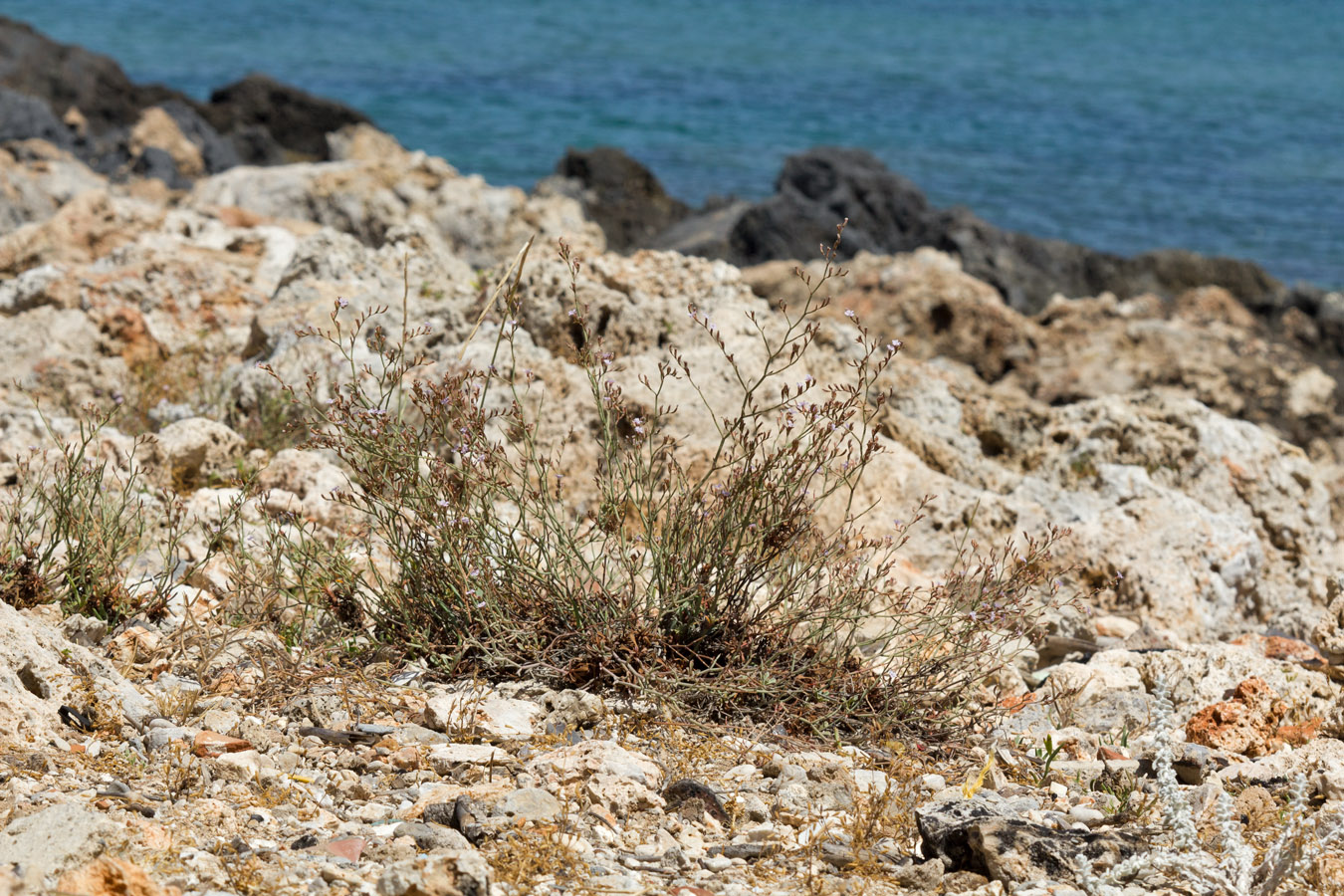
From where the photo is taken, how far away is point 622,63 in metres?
41.5

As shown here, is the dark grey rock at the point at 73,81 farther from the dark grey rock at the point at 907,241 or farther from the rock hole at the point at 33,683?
the rock hole at the point at 33,683

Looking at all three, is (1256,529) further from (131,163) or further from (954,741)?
(131,163)

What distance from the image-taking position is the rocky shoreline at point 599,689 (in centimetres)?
298

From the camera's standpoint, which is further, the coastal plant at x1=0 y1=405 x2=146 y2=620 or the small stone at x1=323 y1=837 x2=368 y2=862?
the coastal plant at x1=0 y1=405 x2=146 y2=620

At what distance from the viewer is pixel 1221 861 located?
298 cm

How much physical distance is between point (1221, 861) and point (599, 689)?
1.77 meters

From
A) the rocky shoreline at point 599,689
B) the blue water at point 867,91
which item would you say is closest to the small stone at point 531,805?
the rocky shoreline at point 599,689

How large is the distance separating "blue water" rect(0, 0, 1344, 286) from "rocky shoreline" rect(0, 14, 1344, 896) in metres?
17.3

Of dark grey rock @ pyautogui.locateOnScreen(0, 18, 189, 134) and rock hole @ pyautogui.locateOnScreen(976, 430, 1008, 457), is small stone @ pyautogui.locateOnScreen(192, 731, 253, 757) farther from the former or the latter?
dark grey rock @ pyautogui.locateOnScreen(0, 18, 189, 134)

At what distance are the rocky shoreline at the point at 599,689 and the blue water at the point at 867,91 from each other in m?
17.3

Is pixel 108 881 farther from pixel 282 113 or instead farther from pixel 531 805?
pixel 282 113

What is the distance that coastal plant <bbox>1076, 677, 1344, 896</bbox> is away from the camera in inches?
113

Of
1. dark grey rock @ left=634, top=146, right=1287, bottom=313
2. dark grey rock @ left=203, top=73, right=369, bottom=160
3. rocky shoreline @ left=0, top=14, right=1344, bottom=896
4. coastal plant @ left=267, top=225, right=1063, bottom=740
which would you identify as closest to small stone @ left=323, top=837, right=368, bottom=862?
rocky shoreline @ left=0, top=14, right=1344, bottom=896

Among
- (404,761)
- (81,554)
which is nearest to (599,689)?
(404,761)
